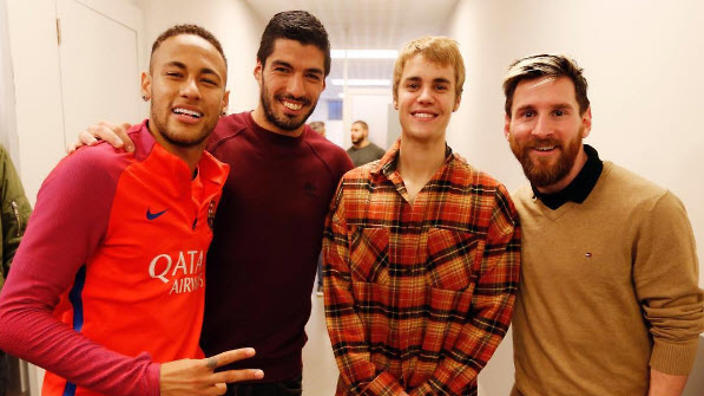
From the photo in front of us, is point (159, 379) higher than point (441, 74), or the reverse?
point (441, 74)

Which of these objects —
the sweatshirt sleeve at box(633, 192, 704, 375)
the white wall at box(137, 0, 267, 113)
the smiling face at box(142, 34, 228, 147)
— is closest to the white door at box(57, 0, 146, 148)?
the white wall at box(137, 0, 267, 113)

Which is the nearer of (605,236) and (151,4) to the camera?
(605,236)

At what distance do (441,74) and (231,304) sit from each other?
101 cm

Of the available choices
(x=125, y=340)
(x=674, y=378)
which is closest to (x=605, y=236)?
(x=674, y=378)

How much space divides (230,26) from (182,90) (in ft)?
11.2

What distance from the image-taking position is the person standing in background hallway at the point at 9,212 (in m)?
1.74

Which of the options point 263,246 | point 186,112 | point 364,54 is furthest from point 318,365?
point 364,54

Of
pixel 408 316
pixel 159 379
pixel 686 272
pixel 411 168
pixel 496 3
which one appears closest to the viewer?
pixel 159 379

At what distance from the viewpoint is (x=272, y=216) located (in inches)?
53.9

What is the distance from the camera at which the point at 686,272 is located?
100 centimetres

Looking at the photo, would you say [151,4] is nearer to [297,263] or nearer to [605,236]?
[297,263]

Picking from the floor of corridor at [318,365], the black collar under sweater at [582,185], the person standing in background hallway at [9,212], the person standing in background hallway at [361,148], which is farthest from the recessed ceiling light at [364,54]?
the black collar under sweater at [582,185]

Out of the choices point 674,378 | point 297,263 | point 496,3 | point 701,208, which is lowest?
point 674,378

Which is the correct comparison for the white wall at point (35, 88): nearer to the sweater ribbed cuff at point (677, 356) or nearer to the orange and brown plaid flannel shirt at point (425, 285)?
the orange and brown plaid flannel shirt at point (425, 285)
